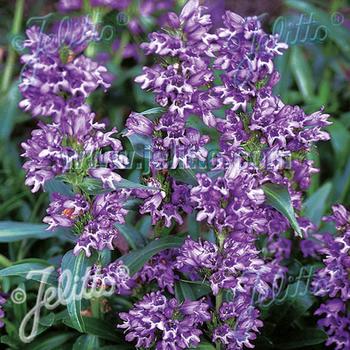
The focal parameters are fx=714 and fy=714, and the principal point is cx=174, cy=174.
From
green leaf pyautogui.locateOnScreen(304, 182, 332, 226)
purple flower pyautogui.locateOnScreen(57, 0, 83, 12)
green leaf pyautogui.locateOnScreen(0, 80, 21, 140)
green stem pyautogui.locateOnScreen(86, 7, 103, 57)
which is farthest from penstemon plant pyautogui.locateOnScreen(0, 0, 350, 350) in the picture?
purple flower pyautogui.locateOnScreen(57, 0, 83, 12)

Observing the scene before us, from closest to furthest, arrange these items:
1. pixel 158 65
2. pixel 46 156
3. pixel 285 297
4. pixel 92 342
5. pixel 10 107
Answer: pixel 46 156
pixel 158 65
pixel 92 342
pixel 285 297
pixel 10 107

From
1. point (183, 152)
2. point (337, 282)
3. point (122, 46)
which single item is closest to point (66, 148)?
point (183, 152)

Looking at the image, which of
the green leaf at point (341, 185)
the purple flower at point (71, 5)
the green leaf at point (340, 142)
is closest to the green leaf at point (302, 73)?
the green leaf at point (340, 142)

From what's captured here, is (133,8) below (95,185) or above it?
below

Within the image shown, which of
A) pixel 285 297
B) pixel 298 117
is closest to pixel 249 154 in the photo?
pixel 298 117

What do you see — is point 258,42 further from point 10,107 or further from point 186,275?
point 10,107

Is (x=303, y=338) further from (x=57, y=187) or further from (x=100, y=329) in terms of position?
(x=57, y=187)
